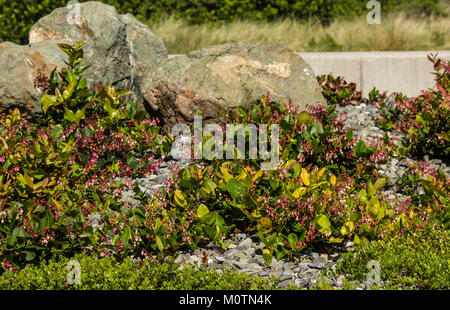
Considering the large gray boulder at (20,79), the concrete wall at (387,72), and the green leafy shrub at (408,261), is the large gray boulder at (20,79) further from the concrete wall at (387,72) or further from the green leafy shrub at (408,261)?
the concrete wall at (387,72)

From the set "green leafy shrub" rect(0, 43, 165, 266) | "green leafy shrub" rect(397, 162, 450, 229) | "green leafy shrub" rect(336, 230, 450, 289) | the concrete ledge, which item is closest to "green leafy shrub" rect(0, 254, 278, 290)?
"green leafy shrub" rect(0, 43, 165, 266)

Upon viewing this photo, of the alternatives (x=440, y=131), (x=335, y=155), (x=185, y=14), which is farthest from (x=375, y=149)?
(x=185, y=14)

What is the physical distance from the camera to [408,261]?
11.3 feet

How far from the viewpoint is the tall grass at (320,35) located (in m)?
9.27

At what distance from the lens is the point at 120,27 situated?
6594 mm

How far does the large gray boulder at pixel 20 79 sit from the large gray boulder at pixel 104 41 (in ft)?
0.84

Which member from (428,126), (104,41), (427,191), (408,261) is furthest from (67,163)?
(428,126)

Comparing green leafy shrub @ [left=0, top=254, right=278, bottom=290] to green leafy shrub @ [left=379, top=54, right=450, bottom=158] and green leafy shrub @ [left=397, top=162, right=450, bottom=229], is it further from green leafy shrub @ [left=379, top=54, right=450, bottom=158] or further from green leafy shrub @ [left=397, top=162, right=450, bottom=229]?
green leafy shrub @ [left=379, top=54, right=450, bottom=158]

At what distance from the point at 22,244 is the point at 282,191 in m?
2.03

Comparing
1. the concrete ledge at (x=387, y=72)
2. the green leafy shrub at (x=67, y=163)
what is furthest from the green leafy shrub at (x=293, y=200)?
the concrete ledge at (x=387, y=72)

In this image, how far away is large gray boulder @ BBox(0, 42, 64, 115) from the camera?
562 centimetres

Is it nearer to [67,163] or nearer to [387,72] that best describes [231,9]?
[387,72]

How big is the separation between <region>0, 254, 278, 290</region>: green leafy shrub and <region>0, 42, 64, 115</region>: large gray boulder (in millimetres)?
2606
